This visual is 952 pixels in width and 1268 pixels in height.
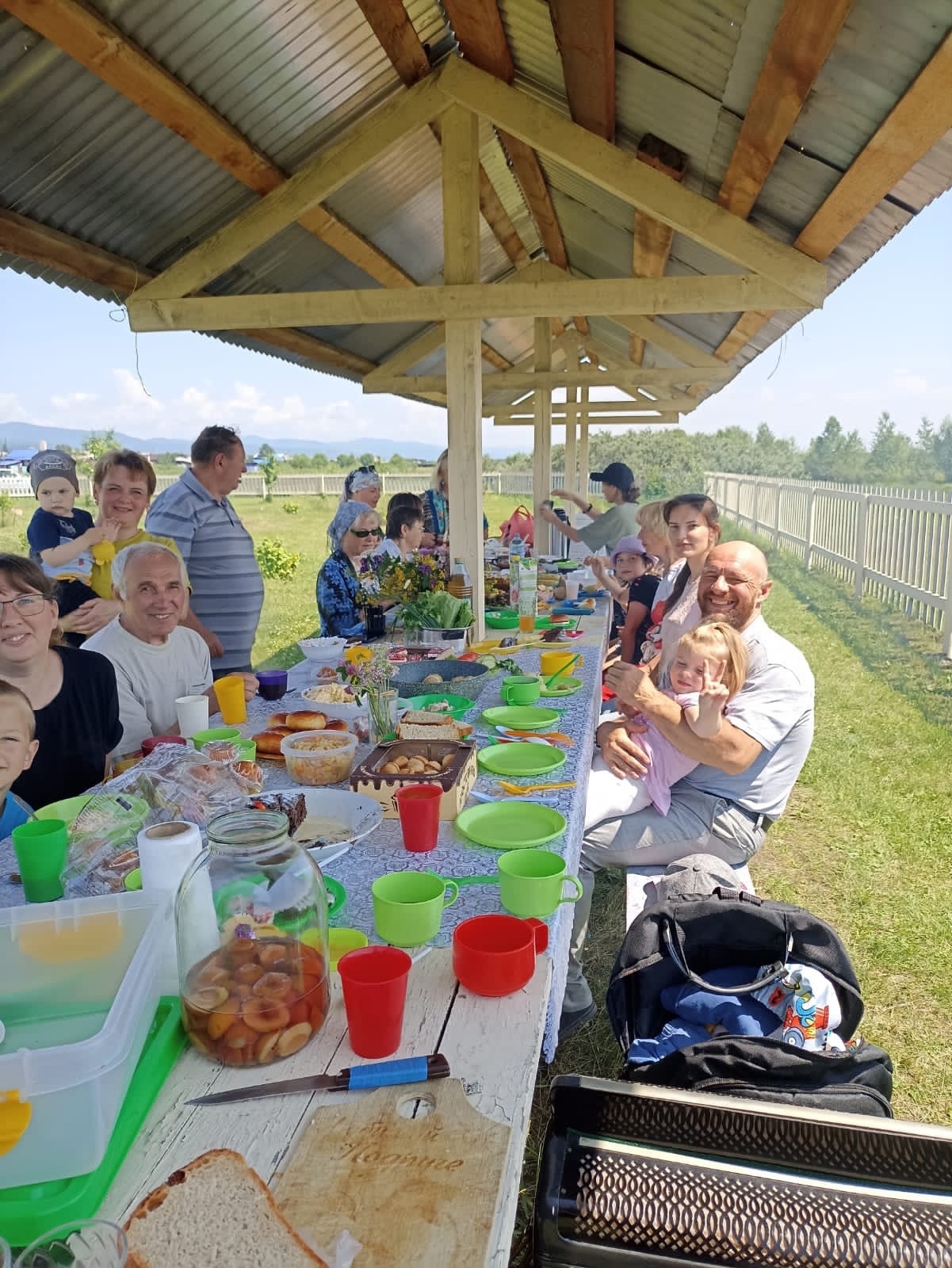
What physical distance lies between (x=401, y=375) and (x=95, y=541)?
177 inches

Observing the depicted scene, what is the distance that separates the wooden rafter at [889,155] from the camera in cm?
206

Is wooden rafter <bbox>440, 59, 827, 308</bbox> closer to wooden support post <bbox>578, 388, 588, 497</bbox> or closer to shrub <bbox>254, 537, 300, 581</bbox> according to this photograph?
wooden support post <bbox>578, 388, 588, 497</bbox>

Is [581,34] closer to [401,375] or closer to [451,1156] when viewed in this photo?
[451,1156]

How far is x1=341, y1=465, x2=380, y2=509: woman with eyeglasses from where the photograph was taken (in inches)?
212

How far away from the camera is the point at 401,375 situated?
25.4 ft

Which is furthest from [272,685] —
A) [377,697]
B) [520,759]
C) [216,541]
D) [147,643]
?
[216,541]

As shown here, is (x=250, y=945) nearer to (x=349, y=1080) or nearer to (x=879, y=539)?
(x=349, y=1080)

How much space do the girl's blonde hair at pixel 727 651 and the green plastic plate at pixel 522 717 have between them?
0.48 m

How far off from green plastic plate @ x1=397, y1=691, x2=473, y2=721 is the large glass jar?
56.2 inches

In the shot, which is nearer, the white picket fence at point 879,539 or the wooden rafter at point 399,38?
the wooden rafter at point 399,38

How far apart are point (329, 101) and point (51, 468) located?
2.42 meters

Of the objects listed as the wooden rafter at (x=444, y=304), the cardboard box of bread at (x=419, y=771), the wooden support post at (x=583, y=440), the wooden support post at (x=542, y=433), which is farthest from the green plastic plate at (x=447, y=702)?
the wooden support post at (x=583, y=440)

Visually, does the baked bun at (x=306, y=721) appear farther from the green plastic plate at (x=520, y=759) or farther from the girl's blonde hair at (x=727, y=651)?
the girl's blonde hair at (x=727, y=651)

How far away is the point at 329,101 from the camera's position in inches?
147
